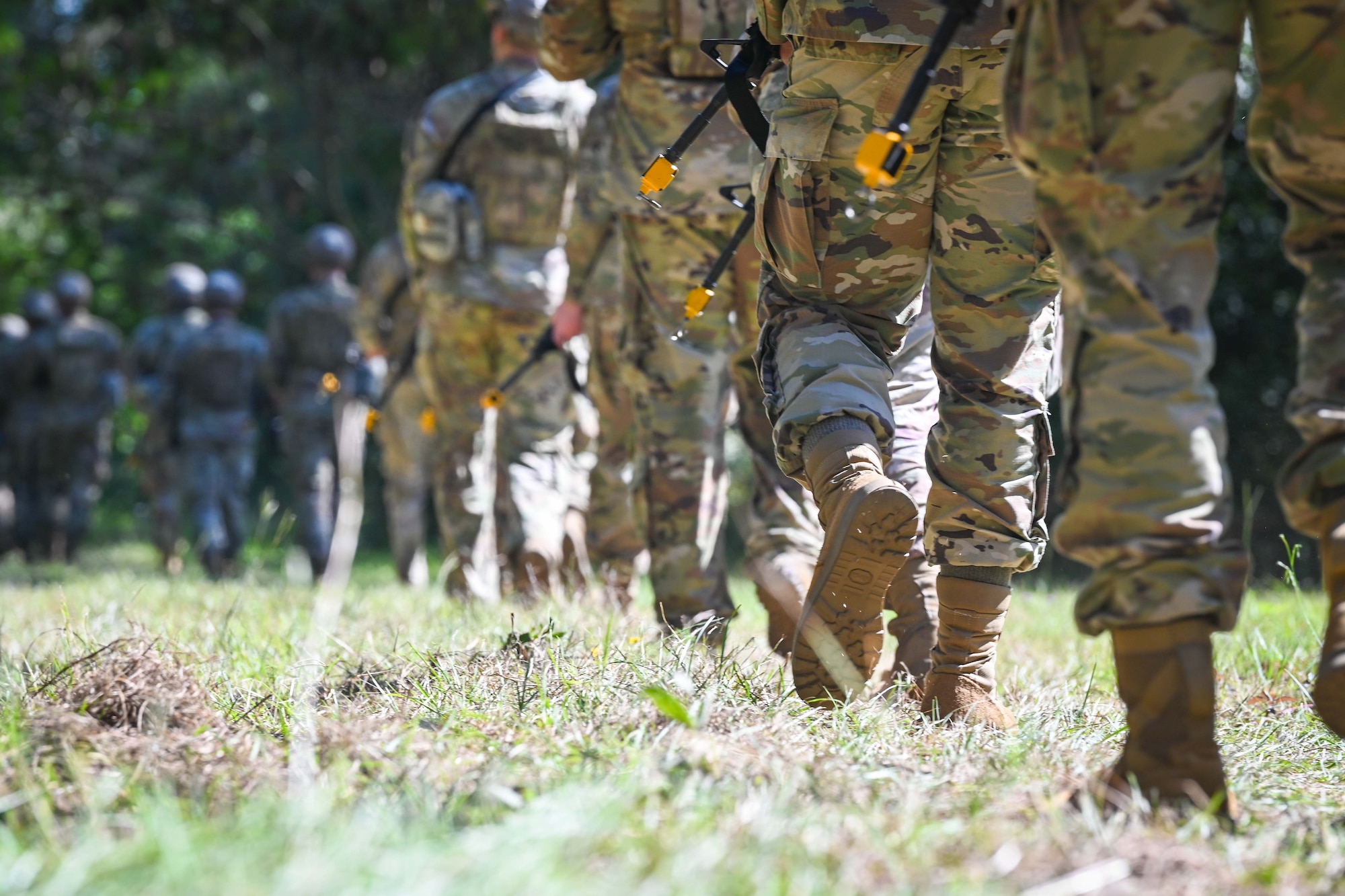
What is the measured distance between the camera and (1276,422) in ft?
29.9

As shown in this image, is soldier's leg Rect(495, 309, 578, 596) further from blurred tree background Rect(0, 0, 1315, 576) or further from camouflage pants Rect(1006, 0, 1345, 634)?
blurred tree background Rect(0, 0, 1315, 576)

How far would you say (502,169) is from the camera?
5957 millimetres

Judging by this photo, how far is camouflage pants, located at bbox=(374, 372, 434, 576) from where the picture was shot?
28.5 feet

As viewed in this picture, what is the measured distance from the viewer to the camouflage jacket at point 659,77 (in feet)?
12.6

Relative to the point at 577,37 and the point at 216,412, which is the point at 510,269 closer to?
the point at 577,37

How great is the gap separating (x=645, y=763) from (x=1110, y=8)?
1177 millimetres

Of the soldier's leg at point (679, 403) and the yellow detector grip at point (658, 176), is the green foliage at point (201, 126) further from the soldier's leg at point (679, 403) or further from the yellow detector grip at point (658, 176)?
the yellow detector grip at point (658, 176)

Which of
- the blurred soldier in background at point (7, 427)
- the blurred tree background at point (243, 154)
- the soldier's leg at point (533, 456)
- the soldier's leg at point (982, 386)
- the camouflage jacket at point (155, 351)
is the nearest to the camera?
the soldier's leg at point (982, 386)

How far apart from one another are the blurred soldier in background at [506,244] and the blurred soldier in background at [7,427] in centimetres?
795

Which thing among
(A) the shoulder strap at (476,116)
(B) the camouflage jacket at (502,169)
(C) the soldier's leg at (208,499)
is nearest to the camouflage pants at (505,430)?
(B) the camouflage jacket at (502,169)

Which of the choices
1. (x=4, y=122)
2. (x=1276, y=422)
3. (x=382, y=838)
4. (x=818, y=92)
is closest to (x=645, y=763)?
(x=382, y=838)

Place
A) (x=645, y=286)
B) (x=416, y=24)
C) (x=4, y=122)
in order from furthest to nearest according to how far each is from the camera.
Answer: (x=4, y=122), (x=416, y=24), (x=645, y=286)

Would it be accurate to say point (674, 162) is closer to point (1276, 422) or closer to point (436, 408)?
point (436, 408)

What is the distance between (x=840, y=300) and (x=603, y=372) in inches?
121
